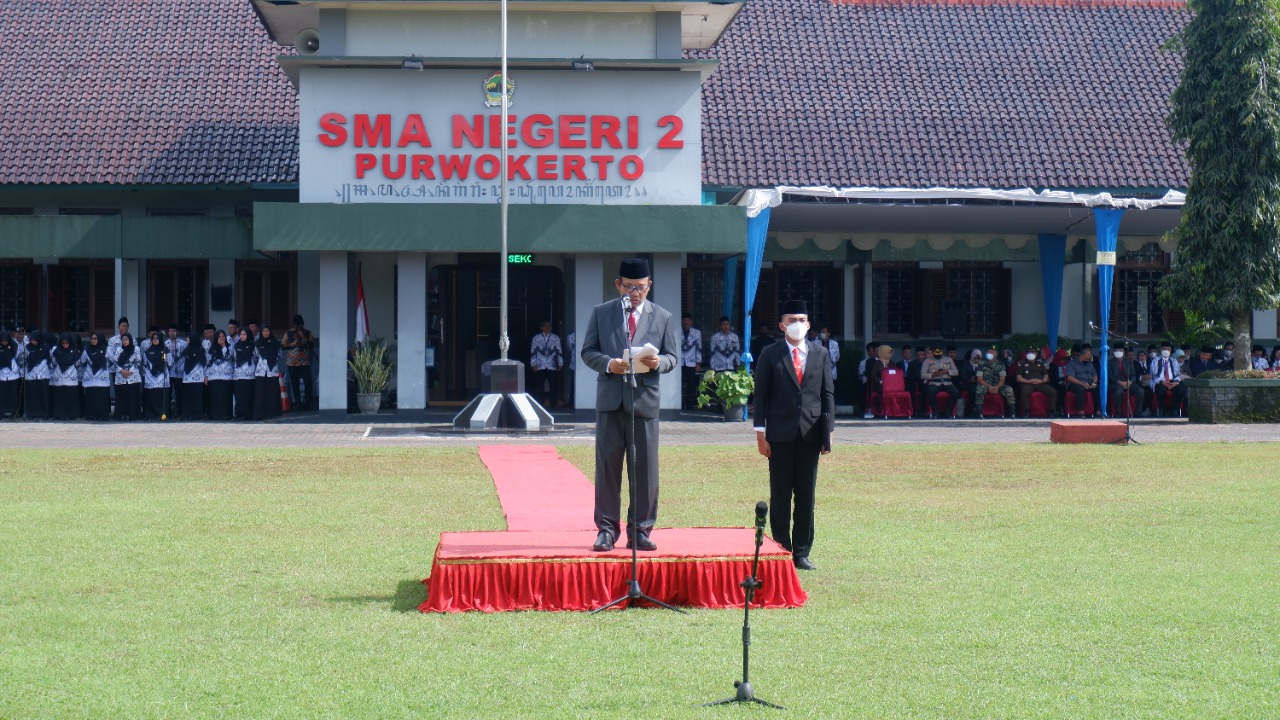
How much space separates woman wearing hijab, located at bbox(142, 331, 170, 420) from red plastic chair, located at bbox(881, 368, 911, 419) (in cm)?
1311

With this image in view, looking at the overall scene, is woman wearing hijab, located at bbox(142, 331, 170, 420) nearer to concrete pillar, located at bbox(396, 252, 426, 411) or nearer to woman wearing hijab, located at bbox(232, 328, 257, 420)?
woman wearing hijab, located at bbox(232, 328, 257, 420)

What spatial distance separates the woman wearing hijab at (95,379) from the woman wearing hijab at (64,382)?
14cm

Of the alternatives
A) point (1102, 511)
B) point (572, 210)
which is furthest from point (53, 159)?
point (1102, 511)

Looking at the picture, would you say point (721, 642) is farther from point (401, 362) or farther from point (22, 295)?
point (22, 295)

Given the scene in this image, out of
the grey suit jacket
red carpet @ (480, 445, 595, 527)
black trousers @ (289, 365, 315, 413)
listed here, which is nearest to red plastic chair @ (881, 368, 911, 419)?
red carpet @ (480, 445, 595, 527)

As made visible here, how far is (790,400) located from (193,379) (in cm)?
1892

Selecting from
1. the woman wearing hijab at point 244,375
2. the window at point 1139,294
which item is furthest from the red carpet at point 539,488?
the window at point 1139,294

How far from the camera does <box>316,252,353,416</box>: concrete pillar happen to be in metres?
27.0

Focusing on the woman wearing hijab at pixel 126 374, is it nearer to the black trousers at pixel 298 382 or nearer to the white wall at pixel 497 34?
the black trousers at pixel 298 382

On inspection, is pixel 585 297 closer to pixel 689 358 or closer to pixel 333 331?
pixel 689 358

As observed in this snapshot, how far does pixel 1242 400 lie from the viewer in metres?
25.3

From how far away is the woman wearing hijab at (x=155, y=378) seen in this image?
88.5ft

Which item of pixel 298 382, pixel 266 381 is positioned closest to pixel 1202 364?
pixel 298 382

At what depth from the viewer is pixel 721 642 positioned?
8.02m
